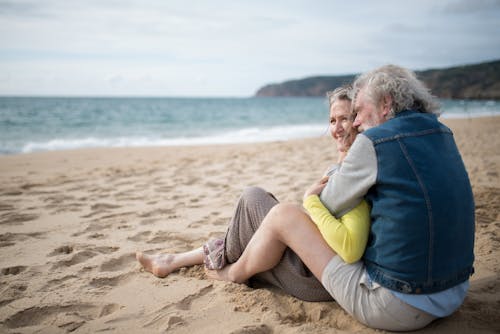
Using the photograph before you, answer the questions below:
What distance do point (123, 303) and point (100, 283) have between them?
0.37 m

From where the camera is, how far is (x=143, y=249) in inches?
128

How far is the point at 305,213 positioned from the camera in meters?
2.09

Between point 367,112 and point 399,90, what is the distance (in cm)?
20

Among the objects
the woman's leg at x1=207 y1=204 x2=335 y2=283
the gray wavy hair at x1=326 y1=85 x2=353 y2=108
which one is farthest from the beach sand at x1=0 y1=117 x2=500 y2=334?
the gray wavy hair at x1=326 y1=85 x2=353 y2=108

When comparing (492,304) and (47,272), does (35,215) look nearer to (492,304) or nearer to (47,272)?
(47,272)

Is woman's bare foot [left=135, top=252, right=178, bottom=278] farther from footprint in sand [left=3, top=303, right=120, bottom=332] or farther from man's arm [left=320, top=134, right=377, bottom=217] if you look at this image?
man's arm [left=320, top=134, right=377, bottom=217]

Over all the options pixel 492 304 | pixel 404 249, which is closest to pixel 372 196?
pixel 404 249

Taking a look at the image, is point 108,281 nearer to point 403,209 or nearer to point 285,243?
point 285,243

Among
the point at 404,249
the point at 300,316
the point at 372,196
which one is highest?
the point at 372,196

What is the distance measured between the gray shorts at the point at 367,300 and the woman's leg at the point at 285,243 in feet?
0.27

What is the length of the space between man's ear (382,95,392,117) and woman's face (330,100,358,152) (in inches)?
30.1

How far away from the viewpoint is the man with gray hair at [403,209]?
1664 millimetres

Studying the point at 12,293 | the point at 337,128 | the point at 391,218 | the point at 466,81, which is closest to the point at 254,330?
the point at 391,218

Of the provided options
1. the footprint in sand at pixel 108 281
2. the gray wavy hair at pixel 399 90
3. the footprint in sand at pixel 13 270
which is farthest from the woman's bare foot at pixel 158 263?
the gray wavy hair at pixel 399 90
